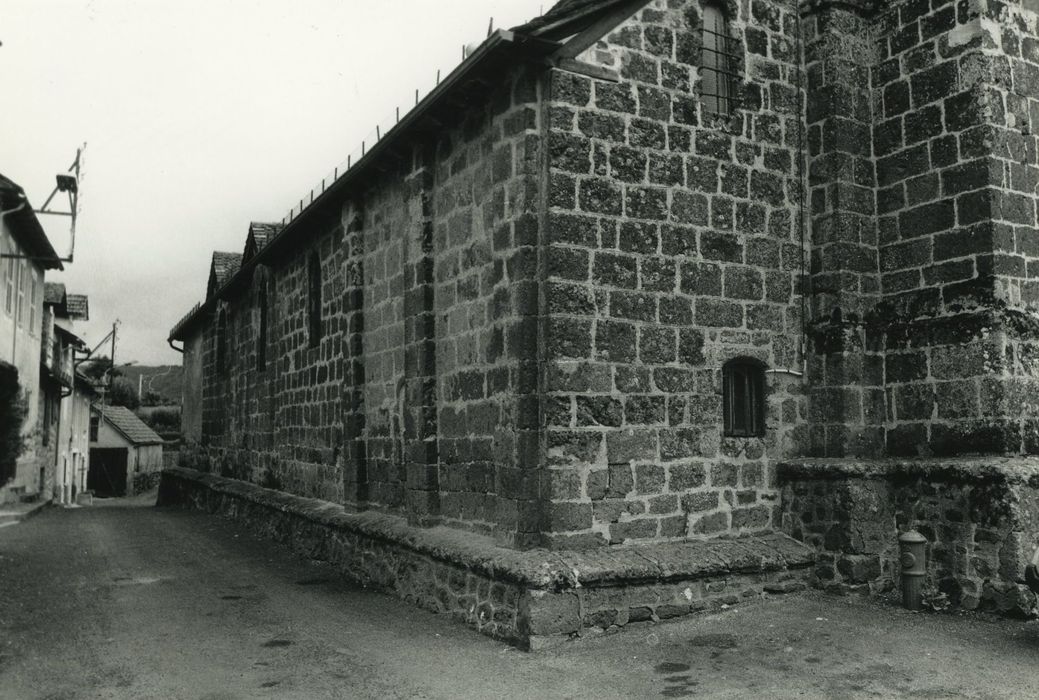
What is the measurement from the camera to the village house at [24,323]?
58.0ft

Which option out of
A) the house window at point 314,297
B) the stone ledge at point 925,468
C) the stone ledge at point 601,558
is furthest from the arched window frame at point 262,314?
the stone ledge at point 925,468

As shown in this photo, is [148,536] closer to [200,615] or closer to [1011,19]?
[200,615]

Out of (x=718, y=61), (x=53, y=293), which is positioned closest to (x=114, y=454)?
(x=53, y=293)

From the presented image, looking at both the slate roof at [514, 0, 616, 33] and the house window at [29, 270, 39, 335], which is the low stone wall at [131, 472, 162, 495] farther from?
the slate roof at [514, 0, 616, 33]

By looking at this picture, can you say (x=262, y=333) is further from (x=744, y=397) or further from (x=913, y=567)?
(x=913, y=567)

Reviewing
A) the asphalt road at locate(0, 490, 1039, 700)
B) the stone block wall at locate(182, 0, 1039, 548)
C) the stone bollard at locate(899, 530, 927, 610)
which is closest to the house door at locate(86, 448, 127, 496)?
the asphalt road at locate(0, 490, 1039, 700)

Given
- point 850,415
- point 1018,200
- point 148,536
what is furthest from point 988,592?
point 148,536

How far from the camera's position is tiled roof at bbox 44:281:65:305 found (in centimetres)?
2592

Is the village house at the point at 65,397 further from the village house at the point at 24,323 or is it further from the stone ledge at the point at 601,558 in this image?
the stone ledge at the point at 601,558

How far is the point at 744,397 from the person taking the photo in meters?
8.55

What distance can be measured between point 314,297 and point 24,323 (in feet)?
36.6

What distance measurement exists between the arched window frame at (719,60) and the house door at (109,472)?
4396 centimetres

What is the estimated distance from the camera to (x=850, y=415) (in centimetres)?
854

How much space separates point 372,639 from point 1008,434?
5.54m
